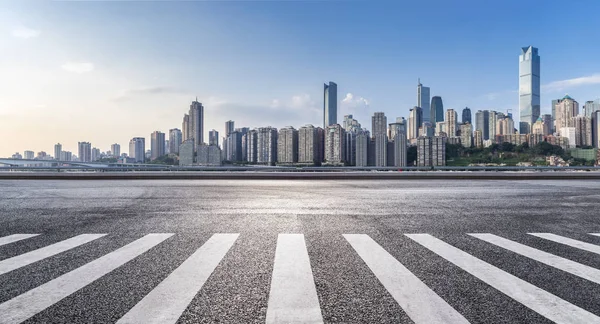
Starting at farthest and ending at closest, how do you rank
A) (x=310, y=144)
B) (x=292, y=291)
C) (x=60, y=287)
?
1. (x=310, y=144)
2. (x=60, y=287)
3. (x=292, y=291)

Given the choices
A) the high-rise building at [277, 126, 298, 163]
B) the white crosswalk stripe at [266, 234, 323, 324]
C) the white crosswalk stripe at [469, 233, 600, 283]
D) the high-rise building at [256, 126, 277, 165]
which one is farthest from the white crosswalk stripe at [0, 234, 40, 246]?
the high-rise building at [277, 126, 298, 163]

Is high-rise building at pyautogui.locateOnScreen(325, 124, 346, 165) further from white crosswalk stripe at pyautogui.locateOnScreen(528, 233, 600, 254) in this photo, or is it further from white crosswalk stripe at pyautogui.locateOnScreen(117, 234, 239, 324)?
white crosswalk stripe at pyautogui.locateOnScreen(117, 234, 239, 324)

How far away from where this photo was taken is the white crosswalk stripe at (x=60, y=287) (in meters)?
3.03

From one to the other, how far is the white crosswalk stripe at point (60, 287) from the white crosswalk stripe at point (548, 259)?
529 centimetres

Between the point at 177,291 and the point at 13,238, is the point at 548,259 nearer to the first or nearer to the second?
the point at 177,291

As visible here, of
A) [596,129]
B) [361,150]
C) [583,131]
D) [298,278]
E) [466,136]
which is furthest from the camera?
[466,136]

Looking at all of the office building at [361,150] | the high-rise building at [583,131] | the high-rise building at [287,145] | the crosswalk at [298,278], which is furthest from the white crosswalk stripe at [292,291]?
the high-rise building at [583,131]

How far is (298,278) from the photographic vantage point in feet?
12.7

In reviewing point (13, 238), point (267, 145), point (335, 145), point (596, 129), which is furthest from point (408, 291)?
point (596, 129)

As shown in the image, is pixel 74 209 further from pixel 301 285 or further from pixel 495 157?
pixel 495 157

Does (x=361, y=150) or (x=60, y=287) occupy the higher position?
(x=361, y=150)

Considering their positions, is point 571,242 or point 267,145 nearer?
point 571,242

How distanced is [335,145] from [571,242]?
118 metres

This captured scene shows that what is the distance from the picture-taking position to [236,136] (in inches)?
6127
